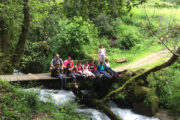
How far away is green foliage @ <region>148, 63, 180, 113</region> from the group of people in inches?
90.5

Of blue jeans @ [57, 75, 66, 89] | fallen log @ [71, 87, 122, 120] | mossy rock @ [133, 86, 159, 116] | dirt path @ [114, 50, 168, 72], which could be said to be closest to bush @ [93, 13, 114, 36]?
dirt path @ [114, 50, 168, 72]

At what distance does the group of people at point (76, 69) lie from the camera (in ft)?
36.3

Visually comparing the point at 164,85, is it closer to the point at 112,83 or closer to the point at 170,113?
the point at 170,113

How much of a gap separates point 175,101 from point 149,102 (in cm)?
134

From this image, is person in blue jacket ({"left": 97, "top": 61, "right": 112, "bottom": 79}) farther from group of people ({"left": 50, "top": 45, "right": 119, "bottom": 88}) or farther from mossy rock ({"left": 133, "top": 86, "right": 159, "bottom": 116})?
mossy rock ({"left": 133, "top": 86, "right": 159, "bottom": 116})

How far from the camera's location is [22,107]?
704cm

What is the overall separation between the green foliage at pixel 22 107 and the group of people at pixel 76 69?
2.78 m

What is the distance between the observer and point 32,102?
25.7 ft

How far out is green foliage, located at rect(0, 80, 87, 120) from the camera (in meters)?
6.48

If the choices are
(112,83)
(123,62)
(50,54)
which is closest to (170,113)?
→ (112,83)

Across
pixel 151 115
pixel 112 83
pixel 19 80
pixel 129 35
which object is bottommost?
pixel 151 115

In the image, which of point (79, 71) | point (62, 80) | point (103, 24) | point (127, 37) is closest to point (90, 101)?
point (79, 71)

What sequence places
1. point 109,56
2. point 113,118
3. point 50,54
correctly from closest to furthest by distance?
point 113,118
point 50,54
point 109,56

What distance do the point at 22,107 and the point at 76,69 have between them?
16.5 ft
